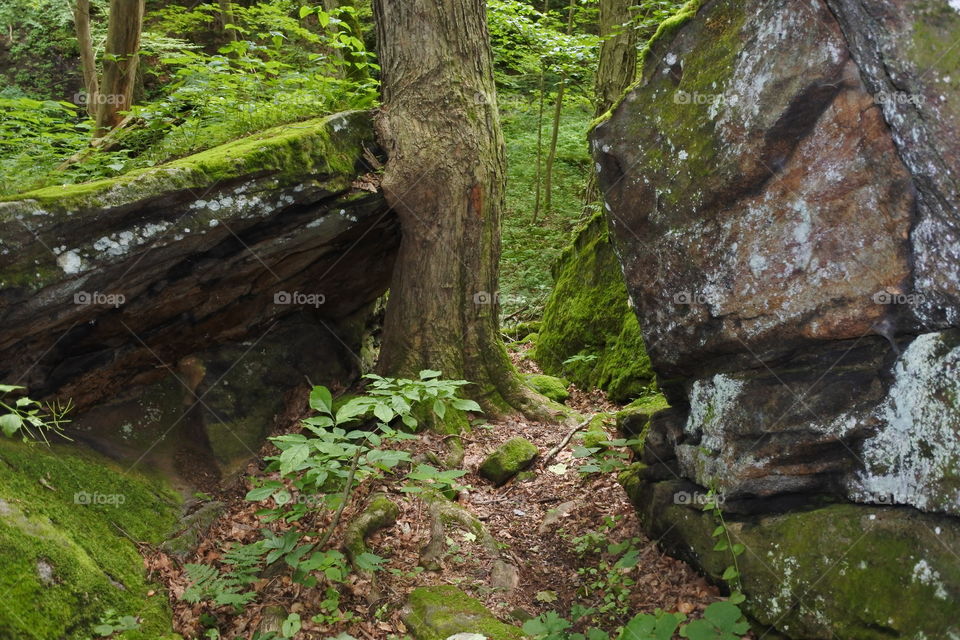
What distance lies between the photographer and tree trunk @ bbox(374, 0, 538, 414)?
235 inches

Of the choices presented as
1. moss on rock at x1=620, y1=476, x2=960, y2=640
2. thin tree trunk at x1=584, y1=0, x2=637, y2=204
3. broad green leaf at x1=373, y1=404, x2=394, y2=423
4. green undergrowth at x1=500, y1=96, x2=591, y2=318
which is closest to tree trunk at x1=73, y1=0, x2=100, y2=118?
green undergrowth at x1=500, y1=96, x2=591, y2=318

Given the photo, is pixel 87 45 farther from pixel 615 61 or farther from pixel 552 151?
pixel 552 151

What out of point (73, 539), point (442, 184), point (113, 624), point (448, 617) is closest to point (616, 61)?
point (442, 184)

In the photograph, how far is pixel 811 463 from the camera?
151 inches

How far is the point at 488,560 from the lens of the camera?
4586 mm

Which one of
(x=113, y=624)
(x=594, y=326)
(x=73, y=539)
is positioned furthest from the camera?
(x=594, y=326)

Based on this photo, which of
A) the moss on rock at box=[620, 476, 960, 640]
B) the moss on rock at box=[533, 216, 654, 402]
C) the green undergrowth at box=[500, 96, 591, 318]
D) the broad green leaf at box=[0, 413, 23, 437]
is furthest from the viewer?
the green undergrowth at box=[500, 96, 591, 318]

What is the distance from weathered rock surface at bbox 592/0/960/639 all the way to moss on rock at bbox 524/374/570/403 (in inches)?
111

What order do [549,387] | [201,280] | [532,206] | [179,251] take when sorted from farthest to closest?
[532,206] < [549,387] < [201,280] < [179,251]

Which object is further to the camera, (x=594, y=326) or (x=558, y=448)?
(x=594, y=326)

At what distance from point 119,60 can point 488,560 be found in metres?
6.55

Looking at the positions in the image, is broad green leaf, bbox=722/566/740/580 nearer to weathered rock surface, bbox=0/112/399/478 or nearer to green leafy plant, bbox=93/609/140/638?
green leafy plant, bbox=93/609/140/638

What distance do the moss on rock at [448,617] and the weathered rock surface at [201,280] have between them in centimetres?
236

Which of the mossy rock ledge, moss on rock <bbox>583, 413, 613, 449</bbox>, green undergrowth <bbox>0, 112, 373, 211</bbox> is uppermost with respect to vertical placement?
green undergrowth <bbox>0, 112, 373, 211</bbox>
